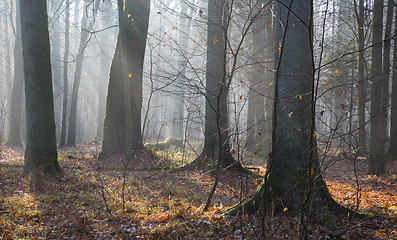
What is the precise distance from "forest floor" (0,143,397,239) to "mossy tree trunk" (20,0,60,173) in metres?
0.51

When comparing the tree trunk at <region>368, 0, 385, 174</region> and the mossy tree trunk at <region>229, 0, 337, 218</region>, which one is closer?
the mossy tree trunk at <region>229, 0, 337, 218</region>

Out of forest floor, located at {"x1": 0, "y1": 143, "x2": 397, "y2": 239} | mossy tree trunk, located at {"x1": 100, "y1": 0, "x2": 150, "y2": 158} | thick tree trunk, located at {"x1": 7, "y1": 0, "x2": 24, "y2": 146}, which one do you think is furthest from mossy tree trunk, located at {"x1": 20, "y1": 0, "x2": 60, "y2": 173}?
thick tree trunk, located at {"x1": 7, "y1": 0, "x2": 24, "y2": 146}

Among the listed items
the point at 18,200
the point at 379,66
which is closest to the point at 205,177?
the point at 18,200

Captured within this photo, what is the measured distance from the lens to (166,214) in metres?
4.54

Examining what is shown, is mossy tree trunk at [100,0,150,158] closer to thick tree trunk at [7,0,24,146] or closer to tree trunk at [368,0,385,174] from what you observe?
tree trunk at [368,0,385,174]

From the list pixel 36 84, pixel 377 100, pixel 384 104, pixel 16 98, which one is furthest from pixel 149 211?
pixel 16 98

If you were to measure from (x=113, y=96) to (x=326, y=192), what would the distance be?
24.7ft

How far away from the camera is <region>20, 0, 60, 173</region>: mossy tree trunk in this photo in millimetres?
6809

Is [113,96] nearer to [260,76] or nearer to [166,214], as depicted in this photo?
Result: [166,214]

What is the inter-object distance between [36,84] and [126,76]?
121 inches

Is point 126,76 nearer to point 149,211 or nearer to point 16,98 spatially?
point 149,211

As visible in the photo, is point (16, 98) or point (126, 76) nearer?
point (126, 76)

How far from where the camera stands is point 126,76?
9.47 metres

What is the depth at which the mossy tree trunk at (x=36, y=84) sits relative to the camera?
22.3ft
